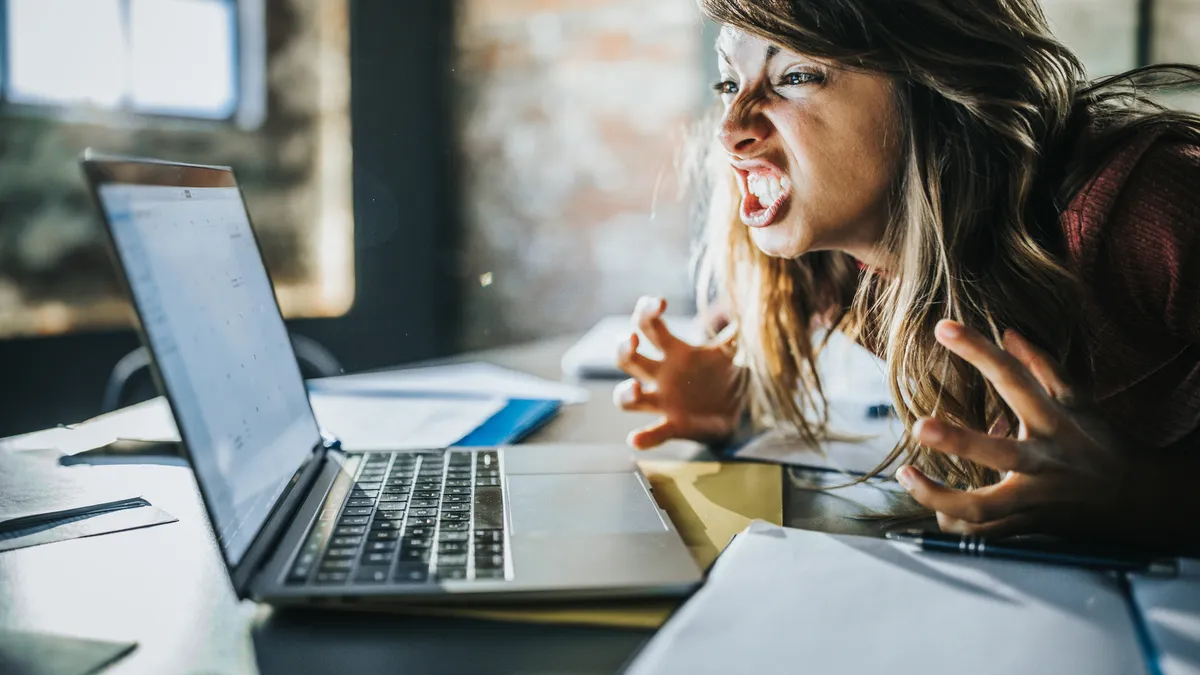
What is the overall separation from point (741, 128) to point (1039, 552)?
48 cm

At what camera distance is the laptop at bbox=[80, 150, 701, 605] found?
49 centimetres

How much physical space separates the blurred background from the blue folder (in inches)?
53.2

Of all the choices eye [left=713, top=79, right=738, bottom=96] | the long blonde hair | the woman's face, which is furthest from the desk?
eye [left=713, top=79, right=738, bottom=96]

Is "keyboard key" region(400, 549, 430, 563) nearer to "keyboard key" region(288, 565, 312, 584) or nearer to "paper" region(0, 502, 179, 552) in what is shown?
"keyboard key" region(288, 565, 312, 584)

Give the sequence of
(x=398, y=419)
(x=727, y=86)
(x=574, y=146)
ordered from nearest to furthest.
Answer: (x=727, y=86) → (x=398, y=419) → (x=574, y=146)

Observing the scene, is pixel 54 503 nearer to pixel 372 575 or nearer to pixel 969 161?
pixel 372 575

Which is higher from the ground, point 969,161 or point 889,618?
point 969,161

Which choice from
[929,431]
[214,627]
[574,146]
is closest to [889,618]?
[929,431]

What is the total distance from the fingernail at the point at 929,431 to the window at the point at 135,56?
261cm

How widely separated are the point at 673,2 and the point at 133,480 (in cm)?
249

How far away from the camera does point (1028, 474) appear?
1.95 feet

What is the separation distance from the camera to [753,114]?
0.86m

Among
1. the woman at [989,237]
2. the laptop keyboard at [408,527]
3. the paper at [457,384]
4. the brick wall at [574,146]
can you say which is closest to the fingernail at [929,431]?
the woman at [989,237]

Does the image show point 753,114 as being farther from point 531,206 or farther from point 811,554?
point 531,206
